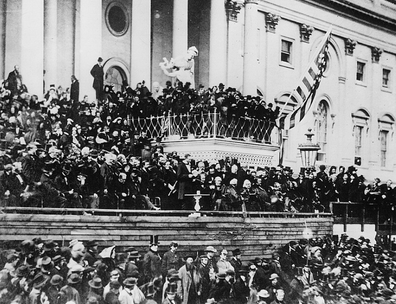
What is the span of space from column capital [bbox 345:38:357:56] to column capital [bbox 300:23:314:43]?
10.9 feet

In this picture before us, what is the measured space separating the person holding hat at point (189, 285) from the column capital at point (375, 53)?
32854mm

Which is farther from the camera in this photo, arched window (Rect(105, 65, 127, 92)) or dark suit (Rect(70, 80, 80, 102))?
arched window (Rect(105, 65, 127, 92))

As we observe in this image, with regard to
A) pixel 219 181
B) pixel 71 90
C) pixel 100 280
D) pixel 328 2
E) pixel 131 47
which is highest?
pixel 328 2

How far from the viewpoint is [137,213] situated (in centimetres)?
1590

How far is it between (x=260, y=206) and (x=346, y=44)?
24.6 m

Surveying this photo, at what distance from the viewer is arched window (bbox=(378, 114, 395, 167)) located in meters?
43.2

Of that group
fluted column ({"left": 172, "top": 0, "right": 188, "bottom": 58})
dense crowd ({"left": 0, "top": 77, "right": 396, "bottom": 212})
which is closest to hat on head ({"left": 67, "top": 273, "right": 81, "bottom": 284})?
dense crowd ({"left": 0, "top": 77, "right": 396, "bottom": 212})

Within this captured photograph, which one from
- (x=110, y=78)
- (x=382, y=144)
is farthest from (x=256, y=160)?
(x=382, y=144)

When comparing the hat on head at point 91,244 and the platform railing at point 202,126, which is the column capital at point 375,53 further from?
the hat on head at point 91,244

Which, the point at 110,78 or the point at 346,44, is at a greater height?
the point at 346,44

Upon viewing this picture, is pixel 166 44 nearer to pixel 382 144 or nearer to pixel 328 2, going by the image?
pixel 328 2

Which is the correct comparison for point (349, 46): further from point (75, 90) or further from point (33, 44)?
point (33, 44)

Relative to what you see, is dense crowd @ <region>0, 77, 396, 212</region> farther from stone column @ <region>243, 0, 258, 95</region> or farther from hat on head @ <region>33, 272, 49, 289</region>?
stone column @ <region>243, 0, 258, 95</region>

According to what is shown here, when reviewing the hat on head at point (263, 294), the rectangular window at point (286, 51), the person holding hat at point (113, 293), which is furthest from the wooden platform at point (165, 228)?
the rectangular window at point (286, 51)
